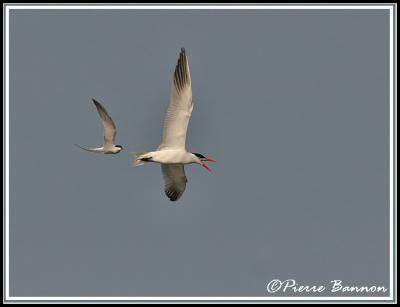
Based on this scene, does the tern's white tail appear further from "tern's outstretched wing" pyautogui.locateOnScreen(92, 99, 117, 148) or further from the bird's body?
"tern's outstretched wing" pyautogui.locateOnScreen(92, 99, 117, 148)

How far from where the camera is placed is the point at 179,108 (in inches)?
826

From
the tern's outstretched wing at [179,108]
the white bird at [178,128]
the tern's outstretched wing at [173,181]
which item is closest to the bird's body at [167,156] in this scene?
the white bird at [178,128]

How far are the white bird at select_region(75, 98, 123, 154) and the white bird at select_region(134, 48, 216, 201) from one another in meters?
1.46

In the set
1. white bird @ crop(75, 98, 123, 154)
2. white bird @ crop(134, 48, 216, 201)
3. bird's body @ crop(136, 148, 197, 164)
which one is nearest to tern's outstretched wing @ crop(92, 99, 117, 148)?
white bird @ crop(75, 98, 123, 154)

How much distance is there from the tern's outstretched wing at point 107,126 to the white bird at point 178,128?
Result: 1.51 meters

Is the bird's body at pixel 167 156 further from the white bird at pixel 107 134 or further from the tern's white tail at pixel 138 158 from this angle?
the white bird at pixel 107 134

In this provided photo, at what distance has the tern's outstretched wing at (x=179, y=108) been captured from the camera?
67.4ft

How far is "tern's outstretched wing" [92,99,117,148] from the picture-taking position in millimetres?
22656

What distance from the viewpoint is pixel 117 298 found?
21531mm

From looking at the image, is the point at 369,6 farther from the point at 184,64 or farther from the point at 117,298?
the point at 117,298

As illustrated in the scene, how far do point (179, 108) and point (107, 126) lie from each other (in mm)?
2504

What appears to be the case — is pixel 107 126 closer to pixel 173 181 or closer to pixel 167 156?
pixel 173 181

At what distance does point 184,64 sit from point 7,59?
13.7 feet

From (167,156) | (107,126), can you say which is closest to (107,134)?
(107,126)
